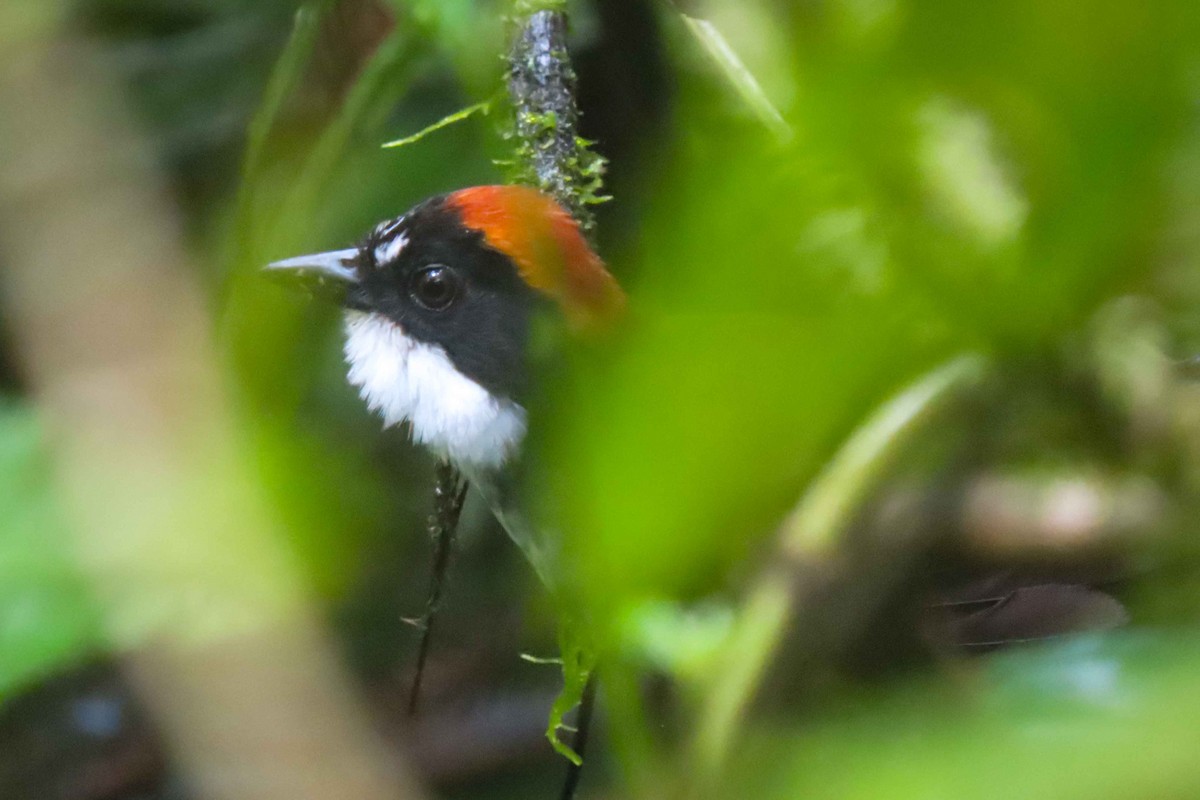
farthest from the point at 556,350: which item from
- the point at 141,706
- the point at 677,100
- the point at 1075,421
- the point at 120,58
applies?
the point at 120,58

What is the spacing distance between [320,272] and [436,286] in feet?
0.56

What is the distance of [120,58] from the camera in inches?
98.9

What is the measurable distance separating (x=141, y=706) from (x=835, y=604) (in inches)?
68.0

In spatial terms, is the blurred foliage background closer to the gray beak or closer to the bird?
the bird

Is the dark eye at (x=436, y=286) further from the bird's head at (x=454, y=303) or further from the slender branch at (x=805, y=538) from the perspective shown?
the slender branch at (x=805, y=538)

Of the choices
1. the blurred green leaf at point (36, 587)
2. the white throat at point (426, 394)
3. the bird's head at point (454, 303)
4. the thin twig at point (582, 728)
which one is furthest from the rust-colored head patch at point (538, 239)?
the blurred green leaf at point (36, 587)

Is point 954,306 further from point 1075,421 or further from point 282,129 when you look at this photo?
point 282,129

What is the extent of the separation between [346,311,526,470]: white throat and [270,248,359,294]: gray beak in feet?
0.15

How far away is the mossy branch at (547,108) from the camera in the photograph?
1.32 metres

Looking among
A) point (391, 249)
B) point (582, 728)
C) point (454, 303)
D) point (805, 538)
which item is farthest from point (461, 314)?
point (805, 538)

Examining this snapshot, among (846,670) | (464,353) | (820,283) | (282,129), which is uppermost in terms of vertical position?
(282,129)

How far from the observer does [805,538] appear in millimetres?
478

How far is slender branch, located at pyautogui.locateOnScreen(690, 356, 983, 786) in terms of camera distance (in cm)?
44

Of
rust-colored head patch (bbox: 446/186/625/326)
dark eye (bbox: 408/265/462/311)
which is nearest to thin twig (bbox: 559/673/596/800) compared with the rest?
rust-colored head patch (bbox: 446/186/625/326)
